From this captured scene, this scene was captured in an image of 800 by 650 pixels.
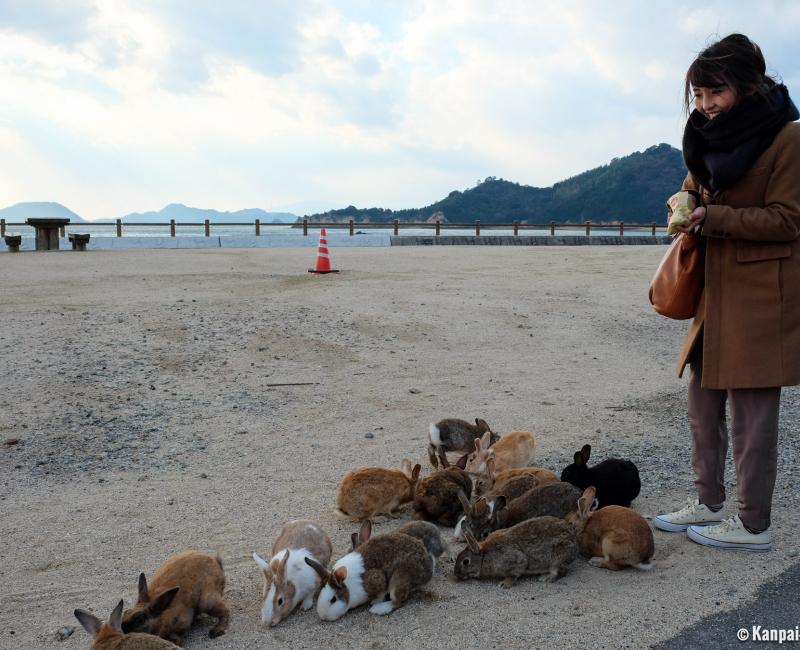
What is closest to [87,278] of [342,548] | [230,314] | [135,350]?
[230,314]

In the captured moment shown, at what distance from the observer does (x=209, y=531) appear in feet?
16.3

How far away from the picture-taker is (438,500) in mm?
4969

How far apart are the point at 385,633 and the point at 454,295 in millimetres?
10479

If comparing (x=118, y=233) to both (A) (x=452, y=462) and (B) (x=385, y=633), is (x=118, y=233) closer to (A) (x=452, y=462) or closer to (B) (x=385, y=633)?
(A) (x=452, y=462)

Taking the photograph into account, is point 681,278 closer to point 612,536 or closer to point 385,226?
point 612,536

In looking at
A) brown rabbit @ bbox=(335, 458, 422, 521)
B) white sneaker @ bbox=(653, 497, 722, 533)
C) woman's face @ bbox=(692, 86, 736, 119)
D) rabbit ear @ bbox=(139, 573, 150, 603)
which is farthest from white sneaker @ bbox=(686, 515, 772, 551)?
rabbit ear @ bbox=(139, 573, 150, 603)

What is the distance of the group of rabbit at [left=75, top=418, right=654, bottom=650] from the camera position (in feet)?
12.0

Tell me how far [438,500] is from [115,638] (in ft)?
7.44

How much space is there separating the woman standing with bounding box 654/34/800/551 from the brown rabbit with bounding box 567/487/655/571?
0.56m

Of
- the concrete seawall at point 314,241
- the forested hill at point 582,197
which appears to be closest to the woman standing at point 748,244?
the concrete seawall at point 314,241

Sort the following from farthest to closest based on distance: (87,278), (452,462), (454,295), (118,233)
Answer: (118,233)
(87,278)
(454,295)
(452,462)

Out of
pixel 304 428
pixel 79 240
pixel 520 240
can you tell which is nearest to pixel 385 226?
pixel 520 240

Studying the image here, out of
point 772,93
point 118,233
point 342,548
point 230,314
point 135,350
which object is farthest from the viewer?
point 118,233

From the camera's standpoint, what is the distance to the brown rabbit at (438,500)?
4.97 metres
